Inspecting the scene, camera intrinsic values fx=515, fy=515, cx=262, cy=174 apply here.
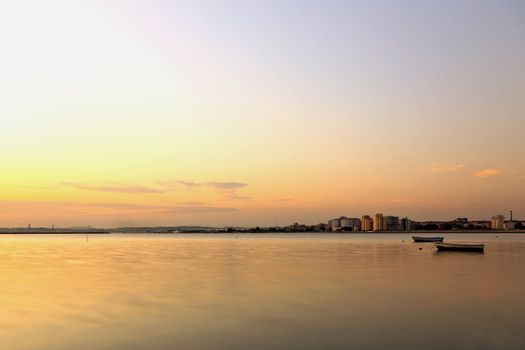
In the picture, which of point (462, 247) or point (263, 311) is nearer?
point (263, 311)

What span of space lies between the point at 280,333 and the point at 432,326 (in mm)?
6988

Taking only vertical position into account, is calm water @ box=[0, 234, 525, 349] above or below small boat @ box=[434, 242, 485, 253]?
above

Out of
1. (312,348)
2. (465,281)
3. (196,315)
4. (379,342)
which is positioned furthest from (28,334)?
(465,281)

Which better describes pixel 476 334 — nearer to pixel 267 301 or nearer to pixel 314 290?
pixel 267 301

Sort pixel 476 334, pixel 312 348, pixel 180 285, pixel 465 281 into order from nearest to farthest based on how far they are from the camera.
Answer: pixel 312 348
pixel 476 334
pixel 180 285
pixel 465 281

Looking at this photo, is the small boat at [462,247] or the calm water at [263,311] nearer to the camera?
the calm water at [263,311]

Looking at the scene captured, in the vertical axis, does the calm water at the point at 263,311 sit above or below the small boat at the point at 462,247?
above

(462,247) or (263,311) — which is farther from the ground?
(263,311)

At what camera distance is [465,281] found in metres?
41.6

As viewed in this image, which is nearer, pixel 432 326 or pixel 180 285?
pixel 432 326

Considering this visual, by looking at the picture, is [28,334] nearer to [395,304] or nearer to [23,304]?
[23,304]

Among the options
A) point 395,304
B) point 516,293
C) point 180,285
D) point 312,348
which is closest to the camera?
point 312,348

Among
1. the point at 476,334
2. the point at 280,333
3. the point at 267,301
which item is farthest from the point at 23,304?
the point at 476,334

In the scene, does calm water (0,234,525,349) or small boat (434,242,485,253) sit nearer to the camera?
calm water (0,234,525,349)
